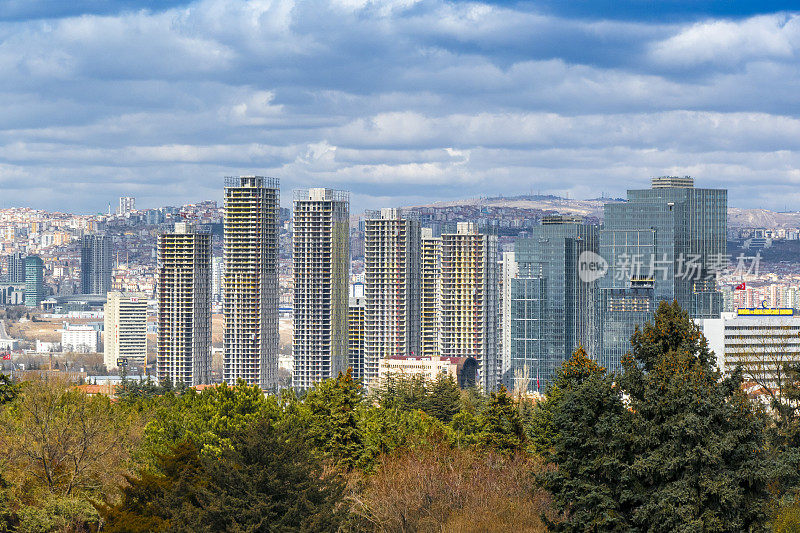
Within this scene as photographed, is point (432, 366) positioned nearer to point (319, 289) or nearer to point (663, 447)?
point (319, 289)

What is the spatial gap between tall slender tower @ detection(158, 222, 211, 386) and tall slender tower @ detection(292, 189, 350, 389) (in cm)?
→ 1335

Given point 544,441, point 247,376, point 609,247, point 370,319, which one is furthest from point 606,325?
point 544,441

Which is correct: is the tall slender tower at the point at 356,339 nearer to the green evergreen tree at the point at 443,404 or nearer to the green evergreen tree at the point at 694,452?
the green evergreen tree at the point at 443,404

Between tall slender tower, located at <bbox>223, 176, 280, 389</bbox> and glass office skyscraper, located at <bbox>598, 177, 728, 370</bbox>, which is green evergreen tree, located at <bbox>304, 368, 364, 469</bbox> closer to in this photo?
tall slender tower, located at <bbox>223, 176, 280, 389</bbox>

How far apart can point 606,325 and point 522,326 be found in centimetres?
2152

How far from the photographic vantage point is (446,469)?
3275 centimetres

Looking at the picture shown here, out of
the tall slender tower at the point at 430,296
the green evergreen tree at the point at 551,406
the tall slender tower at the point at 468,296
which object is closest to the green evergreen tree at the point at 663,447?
the green evergreen tree at the point at 551,406

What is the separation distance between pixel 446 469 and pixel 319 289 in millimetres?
116273

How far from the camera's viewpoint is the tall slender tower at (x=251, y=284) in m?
149

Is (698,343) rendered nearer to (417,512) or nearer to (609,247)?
(417,512)

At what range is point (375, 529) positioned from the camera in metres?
28.8

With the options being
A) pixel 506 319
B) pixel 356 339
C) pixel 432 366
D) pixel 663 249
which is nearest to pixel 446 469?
pixel 432 366

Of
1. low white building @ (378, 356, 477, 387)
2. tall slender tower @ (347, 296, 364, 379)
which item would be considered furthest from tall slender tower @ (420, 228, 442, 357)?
low white building @ (378, 356, 477, 387)

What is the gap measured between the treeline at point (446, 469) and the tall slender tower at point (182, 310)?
375ft
